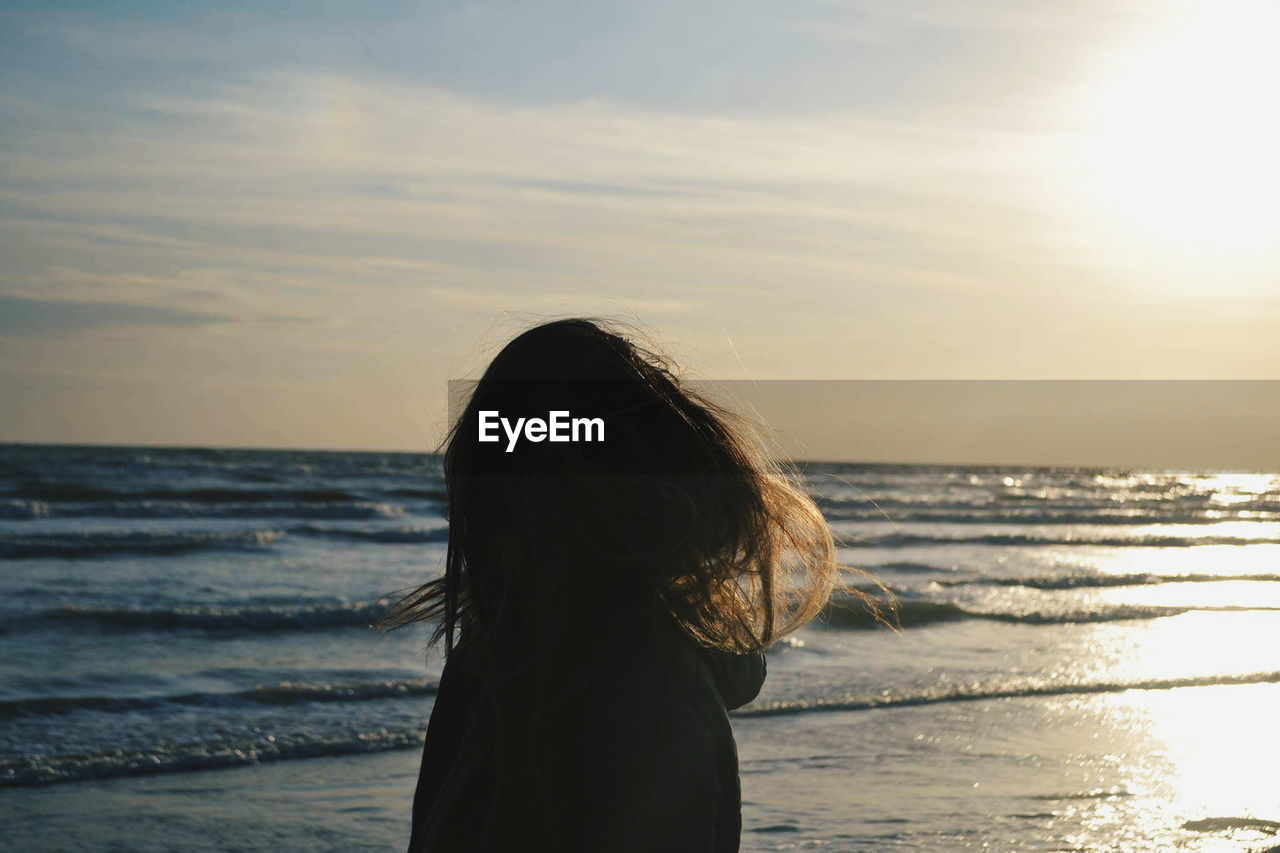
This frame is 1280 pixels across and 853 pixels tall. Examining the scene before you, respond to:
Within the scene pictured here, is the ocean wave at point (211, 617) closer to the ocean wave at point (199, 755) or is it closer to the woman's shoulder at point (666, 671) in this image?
the ocean wave at point (199, 755)

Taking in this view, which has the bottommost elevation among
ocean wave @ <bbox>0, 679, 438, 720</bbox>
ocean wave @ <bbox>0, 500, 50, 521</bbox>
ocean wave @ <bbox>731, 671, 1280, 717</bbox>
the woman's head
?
ocean wave @ <bbox>731, 671, 1280, 717</bbox>

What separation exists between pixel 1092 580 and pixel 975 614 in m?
5.36

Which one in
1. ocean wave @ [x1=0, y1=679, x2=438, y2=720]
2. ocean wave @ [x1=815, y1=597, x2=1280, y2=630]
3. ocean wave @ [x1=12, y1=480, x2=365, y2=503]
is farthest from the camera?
ocean wave @ [x1=12, y1=480, x2=365, y2=503]

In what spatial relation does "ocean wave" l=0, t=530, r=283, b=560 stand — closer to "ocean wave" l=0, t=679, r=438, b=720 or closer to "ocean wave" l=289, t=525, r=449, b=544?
"ocean wave" l=289, t=525, r=449, b=544

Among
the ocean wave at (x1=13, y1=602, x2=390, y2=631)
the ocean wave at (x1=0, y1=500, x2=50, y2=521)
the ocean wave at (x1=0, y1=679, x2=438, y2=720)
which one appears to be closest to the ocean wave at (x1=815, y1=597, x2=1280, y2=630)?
the ocean wave at (x1=13, y1=602, x2=390, y2=631)

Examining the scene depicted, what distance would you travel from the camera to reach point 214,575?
627 inches

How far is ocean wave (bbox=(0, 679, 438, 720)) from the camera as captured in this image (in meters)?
8.13

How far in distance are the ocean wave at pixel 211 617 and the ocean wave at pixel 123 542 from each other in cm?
652

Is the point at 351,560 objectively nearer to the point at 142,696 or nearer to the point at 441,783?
the point at 142,696

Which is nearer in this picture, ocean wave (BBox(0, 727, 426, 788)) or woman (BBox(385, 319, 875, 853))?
woman (BBox(385, 319, 875, 853))

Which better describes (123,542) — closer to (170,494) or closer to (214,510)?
(214,510)

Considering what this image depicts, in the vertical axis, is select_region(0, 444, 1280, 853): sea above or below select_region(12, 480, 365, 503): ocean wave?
below

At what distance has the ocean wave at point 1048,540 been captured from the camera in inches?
1000

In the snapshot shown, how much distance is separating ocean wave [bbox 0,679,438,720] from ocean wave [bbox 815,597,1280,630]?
5.38m
